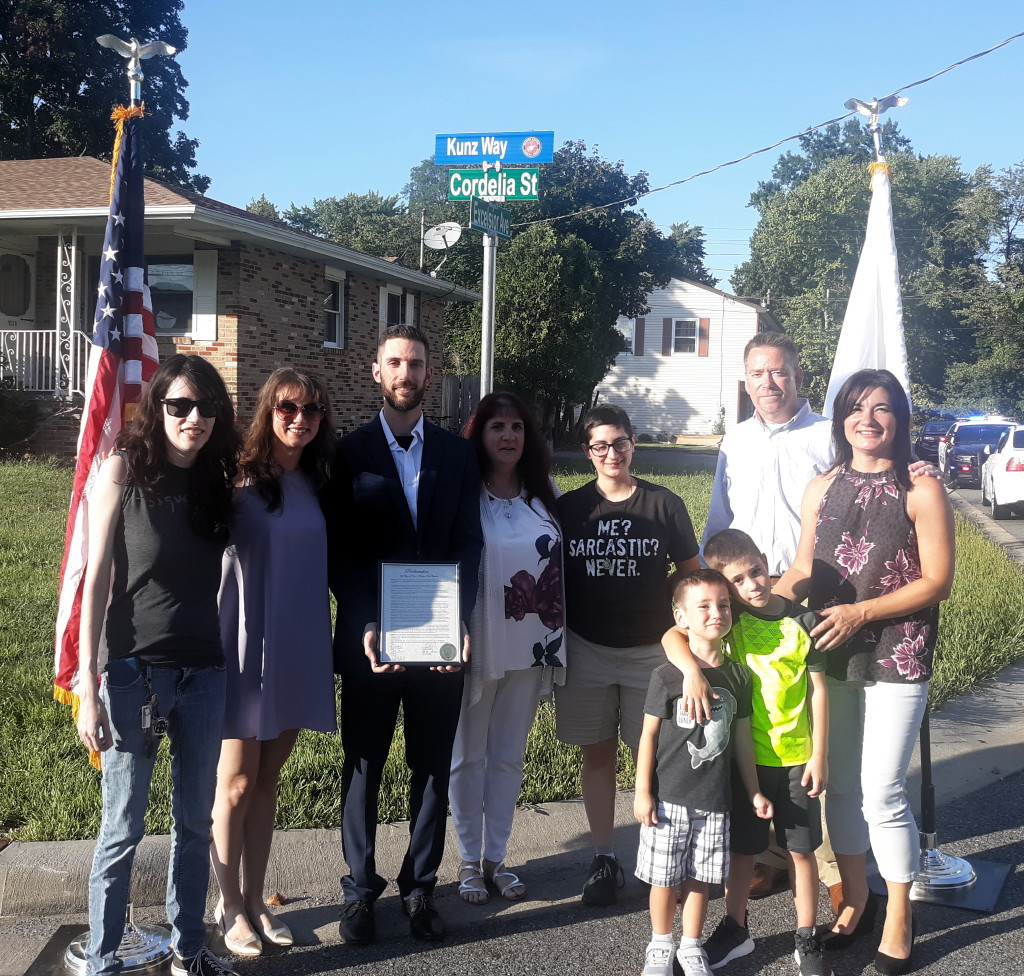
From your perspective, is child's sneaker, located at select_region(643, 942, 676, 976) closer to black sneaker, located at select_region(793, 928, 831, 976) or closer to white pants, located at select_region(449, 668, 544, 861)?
black sneaker, located at select_region(793, 928, 831, 976)

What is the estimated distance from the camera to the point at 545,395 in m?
28.8

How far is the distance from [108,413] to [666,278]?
30.6 metres

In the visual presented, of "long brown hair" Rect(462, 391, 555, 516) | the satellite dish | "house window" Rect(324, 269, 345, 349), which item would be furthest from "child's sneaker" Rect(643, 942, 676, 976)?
"house window" Rect(324, 269, 345, 349)

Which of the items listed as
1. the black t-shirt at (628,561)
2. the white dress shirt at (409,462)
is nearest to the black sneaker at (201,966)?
the white dress shirt at (409,462)

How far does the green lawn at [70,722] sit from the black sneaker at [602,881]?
0.81 meters

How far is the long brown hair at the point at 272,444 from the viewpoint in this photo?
350cm

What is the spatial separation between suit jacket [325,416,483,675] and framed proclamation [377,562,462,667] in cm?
5

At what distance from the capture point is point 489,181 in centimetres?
731

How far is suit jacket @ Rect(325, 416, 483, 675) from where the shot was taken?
3664mm

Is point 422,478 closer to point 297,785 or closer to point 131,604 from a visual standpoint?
point 131,604

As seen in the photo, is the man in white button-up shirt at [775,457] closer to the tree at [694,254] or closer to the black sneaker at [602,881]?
the black sneaker at [602,881]

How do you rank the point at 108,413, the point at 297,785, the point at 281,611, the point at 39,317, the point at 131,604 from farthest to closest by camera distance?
1. the point at 39,317
2. the point at 297,785
3. the point at 108,413
4. the point at 281,611
5. the point at 131,604

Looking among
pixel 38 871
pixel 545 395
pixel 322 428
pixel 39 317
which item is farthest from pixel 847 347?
pixel 545 395

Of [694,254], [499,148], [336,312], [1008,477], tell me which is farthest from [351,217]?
[499,148]
